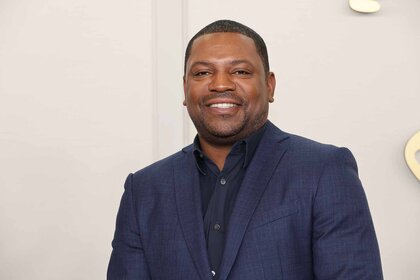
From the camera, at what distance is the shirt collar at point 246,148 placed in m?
1.67

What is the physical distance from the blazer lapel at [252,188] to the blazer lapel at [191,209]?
2.5 inches

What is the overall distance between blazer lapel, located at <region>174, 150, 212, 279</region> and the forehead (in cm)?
Answer: 29

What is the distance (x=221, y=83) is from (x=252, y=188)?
0.99 ft

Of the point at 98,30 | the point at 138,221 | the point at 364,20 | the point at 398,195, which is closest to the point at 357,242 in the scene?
the point at 138,221

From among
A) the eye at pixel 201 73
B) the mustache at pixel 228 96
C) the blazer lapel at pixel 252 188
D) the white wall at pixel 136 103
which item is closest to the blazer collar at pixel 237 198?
the blazer lapel at pixel 252 188

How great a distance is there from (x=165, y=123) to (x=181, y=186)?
1.19 metres

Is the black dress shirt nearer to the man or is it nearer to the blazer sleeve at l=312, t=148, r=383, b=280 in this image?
the man

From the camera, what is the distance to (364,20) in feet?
9.16

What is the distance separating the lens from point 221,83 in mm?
1661

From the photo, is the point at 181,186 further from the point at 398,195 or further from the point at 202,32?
the point at 398,195

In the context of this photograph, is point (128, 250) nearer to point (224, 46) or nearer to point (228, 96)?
point (228, 96)

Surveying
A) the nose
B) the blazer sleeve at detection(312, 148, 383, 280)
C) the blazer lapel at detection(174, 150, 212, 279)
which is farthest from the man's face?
the blazer sleeve at detection(312, 148, 383, 280)

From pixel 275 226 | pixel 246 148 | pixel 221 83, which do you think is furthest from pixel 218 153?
pixel 275 226

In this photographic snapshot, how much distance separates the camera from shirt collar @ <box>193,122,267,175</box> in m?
1.67
